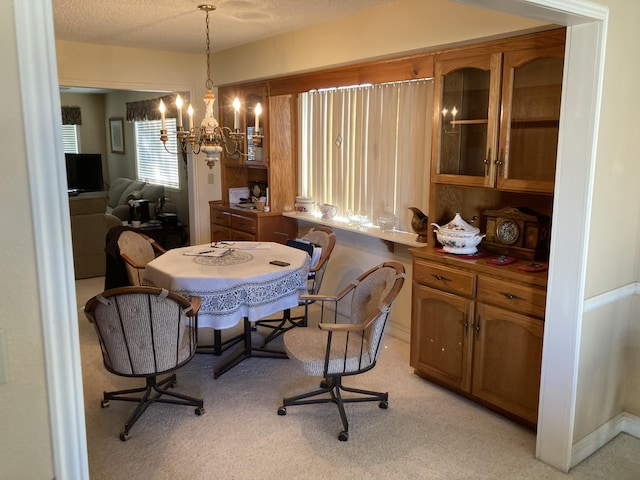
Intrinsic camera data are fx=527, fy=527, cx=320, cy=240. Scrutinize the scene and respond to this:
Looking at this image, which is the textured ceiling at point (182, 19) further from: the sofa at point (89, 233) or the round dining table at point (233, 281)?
the sofa at point (89, 233)

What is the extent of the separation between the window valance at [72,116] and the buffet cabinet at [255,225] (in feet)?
17.7

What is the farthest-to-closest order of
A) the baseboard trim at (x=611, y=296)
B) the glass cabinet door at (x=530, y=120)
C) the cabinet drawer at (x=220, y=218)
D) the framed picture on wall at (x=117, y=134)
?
the framed picture on wall at (x=117, y=134), the cabinet drawer at (x=220, y=218), the glass cabinet door at (x=530, y=120), the baseboard trim at (x=611, y=296)

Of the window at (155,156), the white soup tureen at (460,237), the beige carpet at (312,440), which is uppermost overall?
the window at (155,156)

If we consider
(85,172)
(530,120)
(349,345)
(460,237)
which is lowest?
(349,345)

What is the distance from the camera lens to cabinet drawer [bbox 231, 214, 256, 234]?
5344mm

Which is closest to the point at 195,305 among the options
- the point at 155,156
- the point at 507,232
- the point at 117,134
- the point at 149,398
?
the point at 149,398

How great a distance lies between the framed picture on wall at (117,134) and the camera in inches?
371

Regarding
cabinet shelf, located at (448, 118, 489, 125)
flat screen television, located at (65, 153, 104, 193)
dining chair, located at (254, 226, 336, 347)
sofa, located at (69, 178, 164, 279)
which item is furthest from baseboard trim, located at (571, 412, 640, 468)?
flat screen television, located at (65, 153, 104, 193)

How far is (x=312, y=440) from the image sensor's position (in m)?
2.91

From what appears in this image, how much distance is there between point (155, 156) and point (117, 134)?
1.73 metres

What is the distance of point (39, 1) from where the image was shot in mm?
1012

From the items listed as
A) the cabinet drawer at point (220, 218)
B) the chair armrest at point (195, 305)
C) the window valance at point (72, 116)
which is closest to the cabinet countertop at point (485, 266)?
the chair armrest at point (195, 305)

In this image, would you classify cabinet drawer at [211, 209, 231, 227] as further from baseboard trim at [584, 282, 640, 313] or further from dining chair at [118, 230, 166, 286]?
baseboard trim at [584, 282, 640, 313]

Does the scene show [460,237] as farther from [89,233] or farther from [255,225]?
[89,233]
